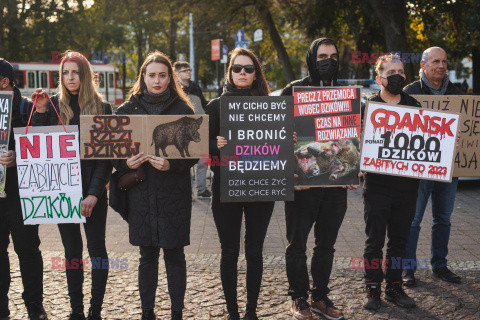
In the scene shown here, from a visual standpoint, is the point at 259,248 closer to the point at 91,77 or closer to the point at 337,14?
the point at 91,77

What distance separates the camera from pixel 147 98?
3893 mm

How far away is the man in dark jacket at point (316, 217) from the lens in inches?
161

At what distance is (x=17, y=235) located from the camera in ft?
13.3

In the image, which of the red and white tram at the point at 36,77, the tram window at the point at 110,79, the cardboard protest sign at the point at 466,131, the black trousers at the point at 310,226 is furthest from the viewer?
the tram window at the point at 110,79

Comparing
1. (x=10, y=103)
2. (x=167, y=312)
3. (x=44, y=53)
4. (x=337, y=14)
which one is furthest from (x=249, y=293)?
(x=44, y=53)

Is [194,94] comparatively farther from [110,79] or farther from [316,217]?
[110,79]

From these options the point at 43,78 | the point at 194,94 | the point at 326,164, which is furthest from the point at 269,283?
the point at 43,78

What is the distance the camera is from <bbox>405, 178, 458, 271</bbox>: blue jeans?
4938 millimetres

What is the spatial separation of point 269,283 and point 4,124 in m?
2.74

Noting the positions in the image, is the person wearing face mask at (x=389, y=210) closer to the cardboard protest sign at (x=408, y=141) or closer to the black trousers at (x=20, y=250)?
the cardboard protest sign at (x=408, y=141)

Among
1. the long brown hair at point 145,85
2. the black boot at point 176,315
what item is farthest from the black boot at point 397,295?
the long brown hair at point 145,85

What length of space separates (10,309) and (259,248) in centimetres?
222

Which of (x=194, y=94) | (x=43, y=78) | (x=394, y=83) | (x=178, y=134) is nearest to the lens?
(x=178, y=134)

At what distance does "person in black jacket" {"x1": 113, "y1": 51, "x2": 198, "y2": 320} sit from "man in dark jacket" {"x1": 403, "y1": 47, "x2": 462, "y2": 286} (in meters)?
2.28
